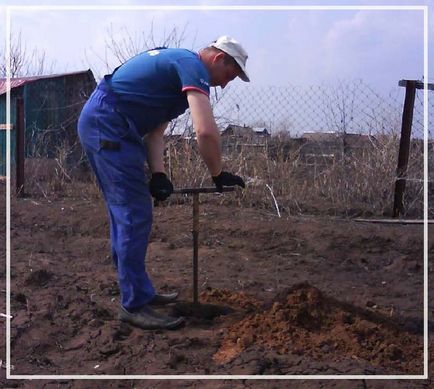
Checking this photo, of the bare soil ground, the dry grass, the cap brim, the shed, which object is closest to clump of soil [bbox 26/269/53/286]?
the bare soil ground

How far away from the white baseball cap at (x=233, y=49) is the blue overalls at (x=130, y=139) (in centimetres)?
16

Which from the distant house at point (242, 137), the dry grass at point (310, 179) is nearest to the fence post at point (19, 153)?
the dry grass at point (310, 179)

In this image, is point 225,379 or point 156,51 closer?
point 225,379

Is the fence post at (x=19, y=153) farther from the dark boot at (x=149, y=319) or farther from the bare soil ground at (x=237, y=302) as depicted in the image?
the dark boot at (x=149, y=319)

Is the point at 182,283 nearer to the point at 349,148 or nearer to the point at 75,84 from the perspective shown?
the point at 349,148

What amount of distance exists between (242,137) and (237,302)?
4.41m

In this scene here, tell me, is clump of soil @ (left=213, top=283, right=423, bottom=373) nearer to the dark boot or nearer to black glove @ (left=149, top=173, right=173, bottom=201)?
the dark boot

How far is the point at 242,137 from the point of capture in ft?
27.4

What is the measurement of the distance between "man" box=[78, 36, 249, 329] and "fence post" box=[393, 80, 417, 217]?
4.08m

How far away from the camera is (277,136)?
8188mm

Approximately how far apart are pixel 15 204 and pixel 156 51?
5.22 m

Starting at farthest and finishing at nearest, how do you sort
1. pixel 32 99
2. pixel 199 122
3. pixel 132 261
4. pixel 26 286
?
pixel 32 99 → pixel 26 286 → pixel 132 261 → pixel 199 122

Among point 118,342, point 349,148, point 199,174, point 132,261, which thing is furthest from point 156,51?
point 349,148

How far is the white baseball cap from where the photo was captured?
3.51 metres
